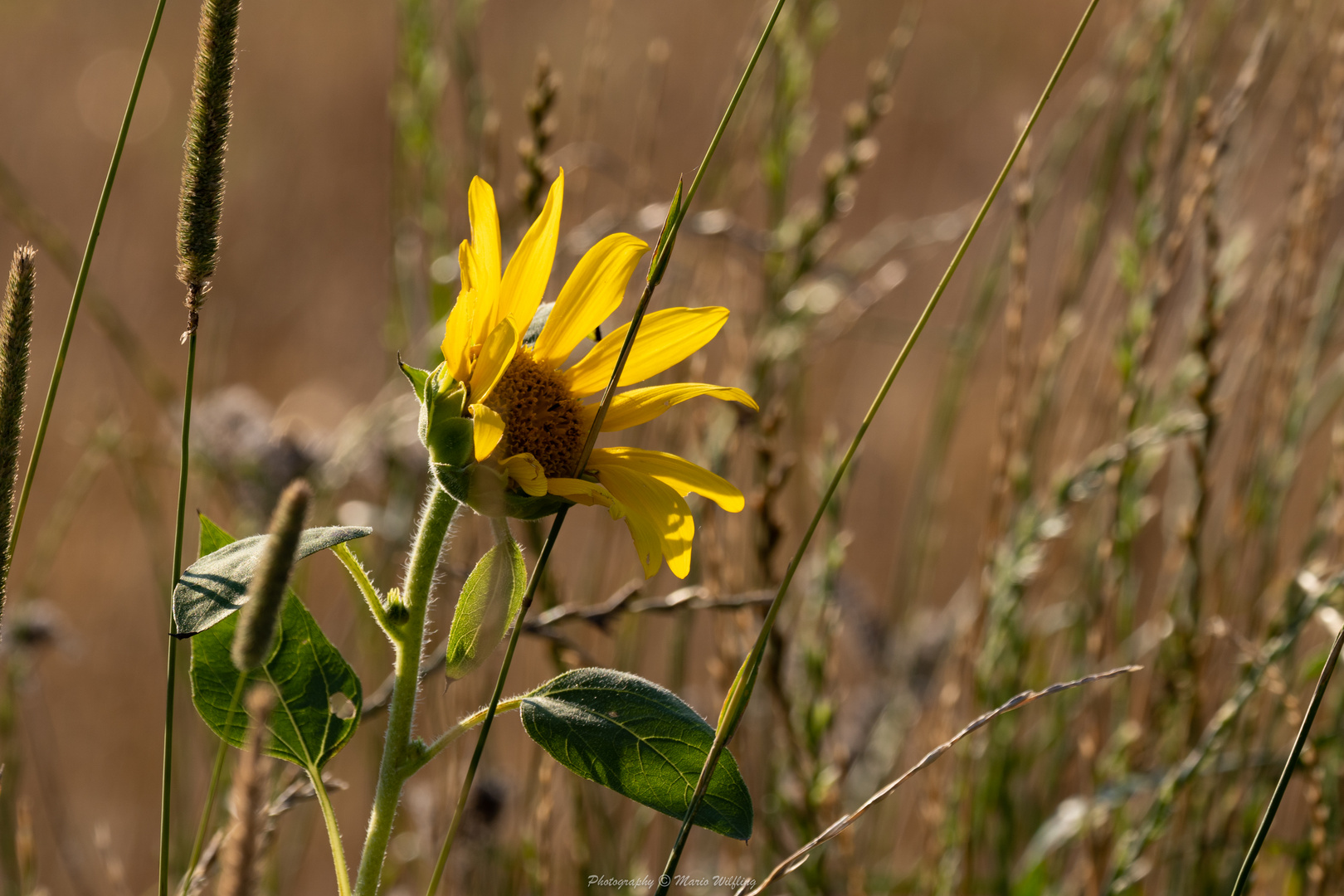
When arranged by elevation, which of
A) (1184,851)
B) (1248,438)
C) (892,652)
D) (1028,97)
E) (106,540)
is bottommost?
(1184,851)

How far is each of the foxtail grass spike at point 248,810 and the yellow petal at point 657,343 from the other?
24 cm

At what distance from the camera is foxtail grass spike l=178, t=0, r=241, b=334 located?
1.08 feet

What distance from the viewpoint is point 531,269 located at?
388 mm

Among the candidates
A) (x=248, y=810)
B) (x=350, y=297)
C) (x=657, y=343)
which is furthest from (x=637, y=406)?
(x=350, y=297)

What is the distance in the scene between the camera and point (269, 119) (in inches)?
121

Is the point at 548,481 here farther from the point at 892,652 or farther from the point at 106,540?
the point at 106,540

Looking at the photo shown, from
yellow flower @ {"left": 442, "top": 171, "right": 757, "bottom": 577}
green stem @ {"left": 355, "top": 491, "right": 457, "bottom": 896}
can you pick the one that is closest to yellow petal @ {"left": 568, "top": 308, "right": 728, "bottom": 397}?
yellow flower @ {"left": 442, "top": 171, "right": 757, "bottom": 577}

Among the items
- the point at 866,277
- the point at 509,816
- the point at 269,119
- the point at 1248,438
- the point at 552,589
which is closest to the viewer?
the point at 552,589

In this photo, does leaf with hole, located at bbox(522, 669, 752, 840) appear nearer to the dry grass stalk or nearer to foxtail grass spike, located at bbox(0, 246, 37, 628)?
foxtail grass spike, located at bbox(0, 246, 37, 628)

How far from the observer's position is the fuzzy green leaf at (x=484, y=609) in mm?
350

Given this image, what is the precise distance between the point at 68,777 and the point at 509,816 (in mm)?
1239

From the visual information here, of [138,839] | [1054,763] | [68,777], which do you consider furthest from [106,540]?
[1054,763]

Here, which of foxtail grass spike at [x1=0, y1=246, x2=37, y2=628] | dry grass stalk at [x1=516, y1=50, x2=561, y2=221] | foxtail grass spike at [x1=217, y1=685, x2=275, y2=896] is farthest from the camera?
dry grass stalk at [x1=516, y1=50, x2=561, y2=221]

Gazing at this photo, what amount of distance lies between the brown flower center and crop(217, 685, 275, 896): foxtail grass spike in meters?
0.18
